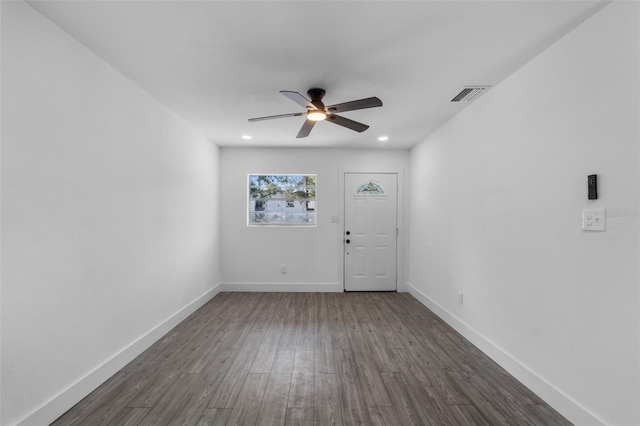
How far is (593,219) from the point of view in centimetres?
170

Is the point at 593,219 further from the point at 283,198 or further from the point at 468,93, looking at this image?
the point at 283,198

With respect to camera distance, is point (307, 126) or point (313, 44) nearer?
point (313, 44)

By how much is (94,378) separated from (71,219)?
1.22 meters

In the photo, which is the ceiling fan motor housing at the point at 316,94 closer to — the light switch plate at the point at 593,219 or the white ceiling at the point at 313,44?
the white ceiling at the point at 313,44

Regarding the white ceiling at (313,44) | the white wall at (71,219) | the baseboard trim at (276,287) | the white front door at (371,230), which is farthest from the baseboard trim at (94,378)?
the white front door at (371,230)

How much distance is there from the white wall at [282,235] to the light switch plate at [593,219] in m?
3.42

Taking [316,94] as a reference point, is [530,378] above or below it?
below

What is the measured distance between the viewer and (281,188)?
5.01 m

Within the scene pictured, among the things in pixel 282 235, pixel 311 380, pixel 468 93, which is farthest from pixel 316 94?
pixel 282 235

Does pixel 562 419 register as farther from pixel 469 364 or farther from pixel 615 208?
pixel 615 208

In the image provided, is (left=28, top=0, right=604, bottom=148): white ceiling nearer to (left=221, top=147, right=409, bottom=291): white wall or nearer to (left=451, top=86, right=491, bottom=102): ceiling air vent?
(left=451, top=86, right=491, bottom=102): ceiling air vent

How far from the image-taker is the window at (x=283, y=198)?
499 cm

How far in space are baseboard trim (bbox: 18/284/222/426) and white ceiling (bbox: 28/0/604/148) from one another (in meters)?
2.41

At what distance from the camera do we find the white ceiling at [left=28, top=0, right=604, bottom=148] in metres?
1.64
